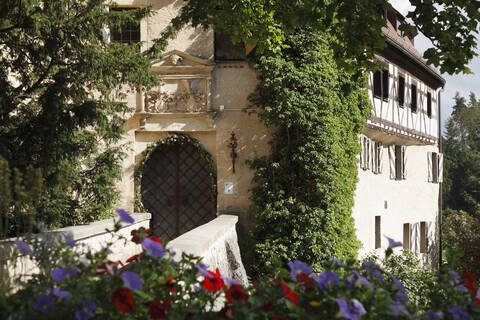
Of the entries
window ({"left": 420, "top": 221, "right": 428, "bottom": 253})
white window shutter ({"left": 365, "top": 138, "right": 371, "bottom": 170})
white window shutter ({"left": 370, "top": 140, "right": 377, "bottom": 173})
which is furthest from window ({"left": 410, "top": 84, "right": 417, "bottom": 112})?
window ({"left": 420, "top": 221, "right": 428, "bottom": 253})

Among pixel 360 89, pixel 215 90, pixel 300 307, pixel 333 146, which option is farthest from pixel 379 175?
pixel 300 307

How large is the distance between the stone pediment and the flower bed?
904 cm

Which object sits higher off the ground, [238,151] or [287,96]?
[287,96]

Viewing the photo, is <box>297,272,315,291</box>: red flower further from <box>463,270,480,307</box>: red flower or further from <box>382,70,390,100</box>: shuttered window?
<box>382,70,390,100</box>: shuttered window

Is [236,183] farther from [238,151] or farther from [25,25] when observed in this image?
[25,25]

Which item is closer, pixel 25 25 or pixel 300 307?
pixel 300 307

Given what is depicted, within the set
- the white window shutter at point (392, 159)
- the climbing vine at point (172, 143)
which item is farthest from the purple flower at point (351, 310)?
the white window shutter at point (392, 159)

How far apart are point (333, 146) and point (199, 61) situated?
127 inches

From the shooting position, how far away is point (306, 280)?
220 centimetres

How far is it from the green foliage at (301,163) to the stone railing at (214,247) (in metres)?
1.64

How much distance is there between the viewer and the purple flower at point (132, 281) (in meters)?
1.92

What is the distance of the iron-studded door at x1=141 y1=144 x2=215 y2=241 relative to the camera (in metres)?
11.5

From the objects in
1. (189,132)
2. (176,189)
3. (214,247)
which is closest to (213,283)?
(214,247)

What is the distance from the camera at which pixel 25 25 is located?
5.44 metres
